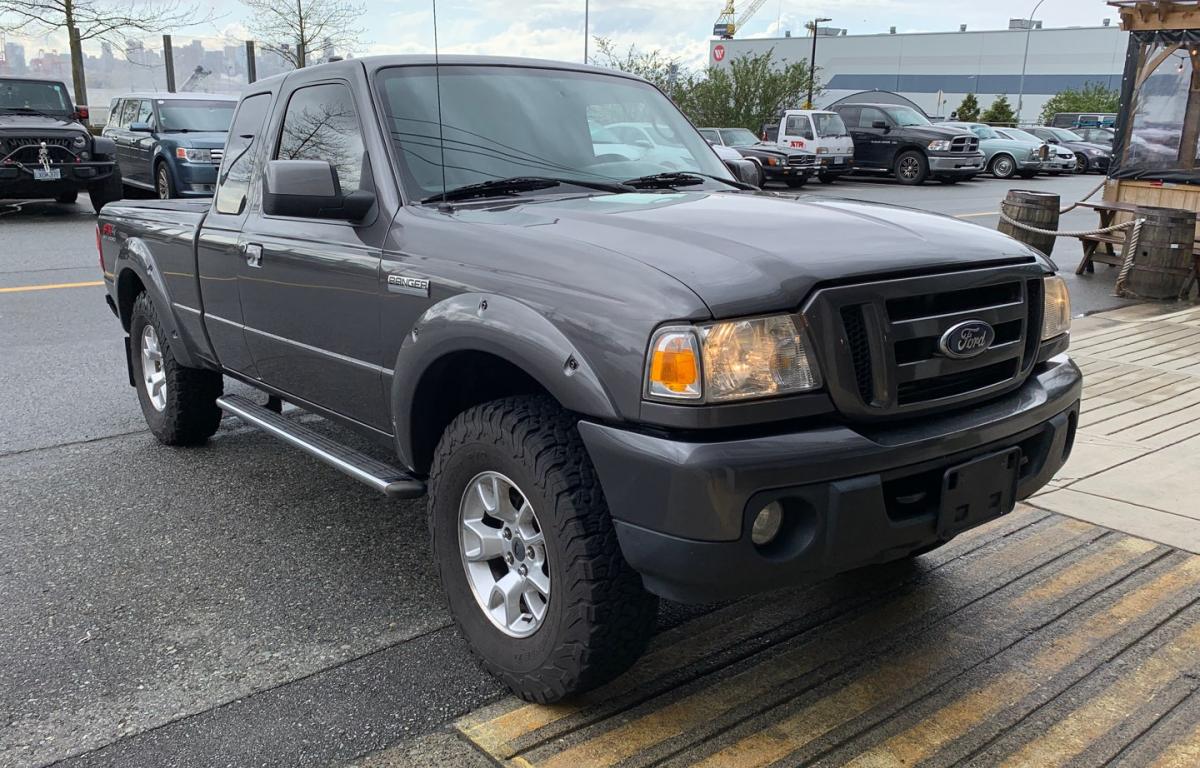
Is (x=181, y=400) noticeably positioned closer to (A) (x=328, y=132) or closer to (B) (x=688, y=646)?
(A) (x=328, y=132)

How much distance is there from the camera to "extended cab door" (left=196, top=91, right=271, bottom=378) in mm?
4188

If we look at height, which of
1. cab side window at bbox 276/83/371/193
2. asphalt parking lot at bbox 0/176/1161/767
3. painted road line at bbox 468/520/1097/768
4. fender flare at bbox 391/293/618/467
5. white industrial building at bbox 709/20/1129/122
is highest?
white industrial building at bbox 709/20/1129/122

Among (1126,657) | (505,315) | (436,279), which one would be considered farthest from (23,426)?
(1126,657)

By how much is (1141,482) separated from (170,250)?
178 inches

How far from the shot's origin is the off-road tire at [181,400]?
4935mm

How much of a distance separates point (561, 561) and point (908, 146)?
25347 millimetres

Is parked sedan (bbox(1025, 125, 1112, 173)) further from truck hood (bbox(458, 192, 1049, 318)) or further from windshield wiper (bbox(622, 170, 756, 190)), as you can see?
truck hood (bbox(458, 192, 1049, 318))

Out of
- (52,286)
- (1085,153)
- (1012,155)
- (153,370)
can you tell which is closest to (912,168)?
(1012,155)

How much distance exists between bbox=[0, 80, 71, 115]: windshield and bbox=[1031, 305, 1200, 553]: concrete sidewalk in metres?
14.8

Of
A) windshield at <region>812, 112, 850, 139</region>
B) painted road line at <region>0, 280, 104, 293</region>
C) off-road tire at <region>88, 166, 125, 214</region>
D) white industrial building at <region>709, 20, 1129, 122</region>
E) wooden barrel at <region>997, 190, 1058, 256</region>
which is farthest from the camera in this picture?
white industrial building at <region>709, 20, 1129, 122</region>

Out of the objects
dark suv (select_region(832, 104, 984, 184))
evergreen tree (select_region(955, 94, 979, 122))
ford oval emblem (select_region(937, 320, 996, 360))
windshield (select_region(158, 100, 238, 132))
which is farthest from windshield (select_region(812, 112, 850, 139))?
evergreen tree (select_region(955, 94, 979, 122))

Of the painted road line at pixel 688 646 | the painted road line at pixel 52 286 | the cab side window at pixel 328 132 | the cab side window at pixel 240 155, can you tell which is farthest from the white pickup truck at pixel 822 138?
the cab side window at pixel 328 132

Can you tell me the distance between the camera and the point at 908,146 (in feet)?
84.6

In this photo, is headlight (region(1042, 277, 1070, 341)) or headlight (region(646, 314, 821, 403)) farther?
headlight (region(1042, 277, 1070, 341))
